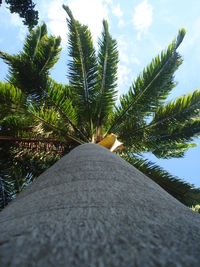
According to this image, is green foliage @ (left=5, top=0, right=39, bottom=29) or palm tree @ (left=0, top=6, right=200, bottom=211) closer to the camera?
green foliage @ (left=5, top=0, right=39, bottom=29)

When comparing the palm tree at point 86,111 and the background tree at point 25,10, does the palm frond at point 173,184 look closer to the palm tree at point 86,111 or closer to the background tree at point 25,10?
the palm tree at point 86,111

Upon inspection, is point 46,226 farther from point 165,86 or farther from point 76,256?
point 165,86

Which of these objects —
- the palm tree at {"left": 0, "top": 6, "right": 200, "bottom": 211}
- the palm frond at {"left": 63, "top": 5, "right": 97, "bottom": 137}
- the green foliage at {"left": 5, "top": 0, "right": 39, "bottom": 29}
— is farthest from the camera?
the palm frond at {"left": 63, "top": 5, "right": 97, "bottom": 137}

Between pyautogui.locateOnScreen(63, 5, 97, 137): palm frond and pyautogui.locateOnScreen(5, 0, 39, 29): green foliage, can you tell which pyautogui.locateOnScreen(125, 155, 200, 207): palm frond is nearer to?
pyautogui.locateOnScreen(63, 5, 97, 137): palm frond

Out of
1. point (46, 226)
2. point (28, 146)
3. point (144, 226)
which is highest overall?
point (144, 226)

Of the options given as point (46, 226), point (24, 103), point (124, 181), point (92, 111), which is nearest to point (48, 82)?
point (24, 103)

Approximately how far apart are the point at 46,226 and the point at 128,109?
6883 millimetres

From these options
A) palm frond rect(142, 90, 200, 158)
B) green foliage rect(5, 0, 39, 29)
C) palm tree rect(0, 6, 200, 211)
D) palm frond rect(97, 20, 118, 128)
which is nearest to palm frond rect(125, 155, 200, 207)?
palm tree rect(0, 6, 200, 211)

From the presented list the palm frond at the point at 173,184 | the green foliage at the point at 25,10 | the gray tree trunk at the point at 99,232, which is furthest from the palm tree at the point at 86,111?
the gray tree trunk at the point at 99,232

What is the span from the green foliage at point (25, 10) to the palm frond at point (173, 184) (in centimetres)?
496

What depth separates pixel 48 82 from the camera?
6.84m

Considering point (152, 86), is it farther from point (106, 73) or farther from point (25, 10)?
point (25, 10)

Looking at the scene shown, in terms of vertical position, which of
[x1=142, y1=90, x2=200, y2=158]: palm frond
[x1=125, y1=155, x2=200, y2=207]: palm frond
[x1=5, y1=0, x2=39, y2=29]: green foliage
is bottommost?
[x1=125, y1=155, x2=200, y2=207]: palm frond

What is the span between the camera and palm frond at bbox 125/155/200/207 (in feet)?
20.1
